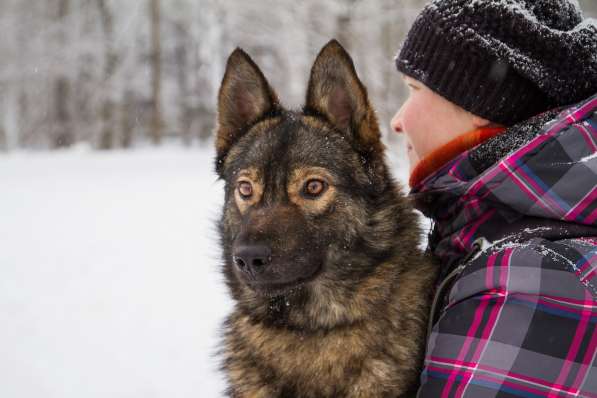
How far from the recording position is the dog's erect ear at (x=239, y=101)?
267cm

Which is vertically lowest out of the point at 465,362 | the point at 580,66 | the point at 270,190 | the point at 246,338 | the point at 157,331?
the point at 157,331

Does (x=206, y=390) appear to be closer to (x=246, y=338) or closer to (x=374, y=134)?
(x=246, y=338)

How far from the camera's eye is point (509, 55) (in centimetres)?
205

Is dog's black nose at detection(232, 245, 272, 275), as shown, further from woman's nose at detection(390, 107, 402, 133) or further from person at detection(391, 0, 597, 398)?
woman's nose at detection(390, 107, 402, 133)

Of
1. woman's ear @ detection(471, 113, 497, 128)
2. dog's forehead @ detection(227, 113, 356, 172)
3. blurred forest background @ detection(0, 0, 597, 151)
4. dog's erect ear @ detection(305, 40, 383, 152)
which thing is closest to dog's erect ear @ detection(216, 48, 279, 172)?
dog's forehead @ detection(227, 113, 356, 172)

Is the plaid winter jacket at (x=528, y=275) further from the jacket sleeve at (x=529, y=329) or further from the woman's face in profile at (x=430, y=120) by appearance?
the woman's face in profile at (x=430, y=120)

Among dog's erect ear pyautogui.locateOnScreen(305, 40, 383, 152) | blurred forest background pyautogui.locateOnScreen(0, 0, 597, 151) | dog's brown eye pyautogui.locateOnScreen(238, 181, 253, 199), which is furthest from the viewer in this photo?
blurred forest background pyautogui.locateOnScreen(0, 0, 597, 151)

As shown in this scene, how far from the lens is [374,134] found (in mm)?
2596

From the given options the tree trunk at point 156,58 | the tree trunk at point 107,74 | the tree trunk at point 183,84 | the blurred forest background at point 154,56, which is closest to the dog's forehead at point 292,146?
the blurred forest background at point 154,56

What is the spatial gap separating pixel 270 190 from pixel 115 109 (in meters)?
24.5

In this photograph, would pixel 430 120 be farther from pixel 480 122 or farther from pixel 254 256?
pixel 254 256

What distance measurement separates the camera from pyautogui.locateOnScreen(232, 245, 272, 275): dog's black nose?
2153mm

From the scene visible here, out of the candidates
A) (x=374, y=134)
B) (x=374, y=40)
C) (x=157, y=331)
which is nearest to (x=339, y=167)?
(x=374, y=134)

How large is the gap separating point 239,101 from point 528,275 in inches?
69.5
